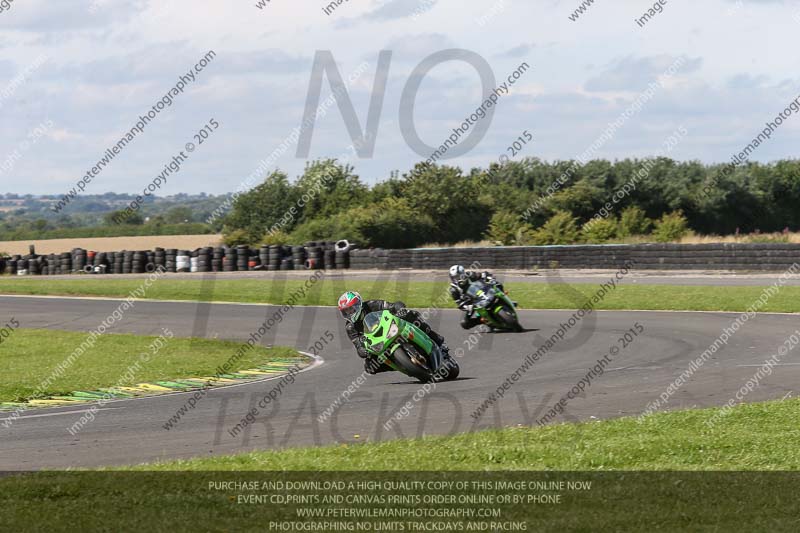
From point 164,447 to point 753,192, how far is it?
56.6 meters

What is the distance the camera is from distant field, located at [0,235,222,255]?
67.8 m

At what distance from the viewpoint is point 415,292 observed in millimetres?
30953

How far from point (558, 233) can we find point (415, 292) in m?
15.3

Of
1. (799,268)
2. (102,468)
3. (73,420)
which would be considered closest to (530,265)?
(799,268)

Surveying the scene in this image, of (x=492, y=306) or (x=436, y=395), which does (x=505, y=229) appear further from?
(x=436, y=395)

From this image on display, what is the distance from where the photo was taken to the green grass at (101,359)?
15852 millimetres

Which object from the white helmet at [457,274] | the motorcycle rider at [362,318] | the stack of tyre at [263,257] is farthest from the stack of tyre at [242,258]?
the motorcycle rider at [362,318]

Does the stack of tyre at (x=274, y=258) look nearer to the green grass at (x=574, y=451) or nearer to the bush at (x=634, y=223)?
the bush at (x=634, y=223)

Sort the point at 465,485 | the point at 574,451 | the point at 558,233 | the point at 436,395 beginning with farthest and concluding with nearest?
1. the point at 558,233
2. the point at 436,395
3. the point at 574,451
4. the point at 465,485

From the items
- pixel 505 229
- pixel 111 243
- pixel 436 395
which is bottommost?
pixel 436 395

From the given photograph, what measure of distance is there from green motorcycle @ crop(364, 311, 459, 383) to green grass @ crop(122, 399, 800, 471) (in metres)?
3.95

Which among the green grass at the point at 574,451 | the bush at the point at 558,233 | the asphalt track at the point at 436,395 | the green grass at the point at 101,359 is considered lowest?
the green grass at the point at 101,359

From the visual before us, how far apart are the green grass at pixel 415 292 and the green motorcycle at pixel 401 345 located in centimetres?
1246

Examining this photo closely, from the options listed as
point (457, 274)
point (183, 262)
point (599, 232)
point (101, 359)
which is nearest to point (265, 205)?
point (183, 262)
